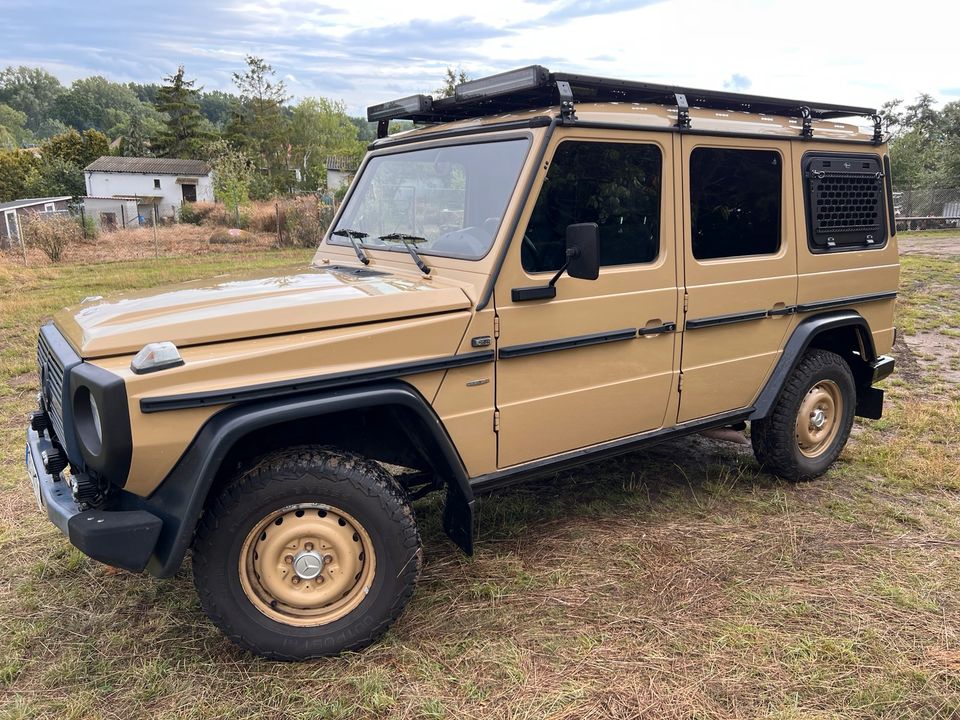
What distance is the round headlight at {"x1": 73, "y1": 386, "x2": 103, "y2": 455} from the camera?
8.36 feet

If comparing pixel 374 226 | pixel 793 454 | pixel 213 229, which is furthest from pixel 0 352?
pixel 213 229

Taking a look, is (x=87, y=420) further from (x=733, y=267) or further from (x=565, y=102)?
(x=733, y=267)

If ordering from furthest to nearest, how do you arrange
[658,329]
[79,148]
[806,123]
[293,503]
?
[79,148]
[806,123]
[658,329]
[293,503]

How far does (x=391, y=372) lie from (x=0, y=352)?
7441 millimetres

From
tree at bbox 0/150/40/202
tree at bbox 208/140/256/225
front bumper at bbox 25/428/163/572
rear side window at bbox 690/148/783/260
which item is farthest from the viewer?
tree at bbox 0/150/40/202

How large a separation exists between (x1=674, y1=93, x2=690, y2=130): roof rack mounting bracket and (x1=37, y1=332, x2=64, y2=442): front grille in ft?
9.94

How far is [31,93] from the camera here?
401 ft

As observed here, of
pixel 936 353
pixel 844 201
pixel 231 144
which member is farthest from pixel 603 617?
pixel 231 144

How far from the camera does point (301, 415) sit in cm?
265

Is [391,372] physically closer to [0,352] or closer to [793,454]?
[793,454]

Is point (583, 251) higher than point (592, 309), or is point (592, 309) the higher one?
point (583, 251)

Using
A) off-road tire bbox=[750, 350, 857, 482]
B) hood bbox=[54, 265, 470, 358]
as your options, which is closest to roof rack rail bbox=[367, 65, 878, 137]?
hood bbox=[54, 265, 470, 358]

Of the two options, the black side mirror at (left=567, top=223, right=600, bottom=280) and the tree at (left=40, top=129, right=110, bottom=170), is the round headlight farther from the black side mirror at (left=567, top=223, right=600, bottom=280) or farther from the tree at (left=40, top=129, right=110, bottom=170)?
the tree at (left=40, top=129, right=110, bottom=170)

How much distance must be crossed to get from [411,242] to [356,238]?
509 millimetres
